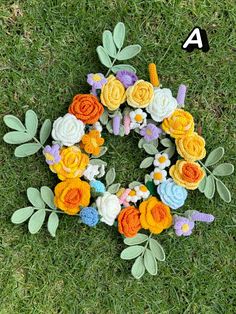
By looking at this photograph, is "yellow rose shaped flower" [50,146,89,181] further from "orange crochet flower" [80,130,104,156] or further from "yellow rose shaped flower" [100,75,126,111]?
"yellow rose shaped flower" [100,75,126,111]

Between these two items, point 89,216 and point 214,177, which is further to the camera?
point 214,177

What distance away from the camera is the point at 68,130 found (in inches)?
56.4

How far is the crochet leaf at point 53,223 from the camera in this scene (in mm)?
1476

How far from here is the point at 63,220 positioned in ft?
5.06

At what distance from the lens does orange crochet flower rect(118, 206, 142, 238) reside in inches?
58.0

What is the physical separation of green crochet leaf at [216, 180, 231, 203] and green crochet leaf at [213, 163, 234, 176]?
0.02 meters

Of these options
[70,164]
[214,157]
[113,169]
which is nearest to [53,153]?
[70,164]

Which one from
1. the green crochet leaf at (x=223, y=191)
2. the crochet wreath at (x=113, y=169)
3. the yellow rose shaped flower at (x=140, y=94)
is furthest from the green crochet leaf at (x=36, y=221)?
the green crochet leaf at (x=223, y=191)

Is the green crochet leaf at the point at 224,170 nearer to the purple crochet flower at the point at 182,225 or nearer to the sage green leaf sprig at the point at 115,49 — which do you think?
the purple crochet flower at the point at 182,225

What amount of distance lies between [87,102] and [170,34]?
1.05 feet

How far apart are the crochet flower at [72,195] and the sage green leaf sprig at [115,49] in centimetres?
29

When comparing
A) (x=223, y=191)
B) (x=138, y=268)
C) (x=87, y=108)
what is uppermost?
(x=87, y=108)

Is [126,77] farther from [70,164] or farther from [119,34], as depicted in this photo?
[70,164]

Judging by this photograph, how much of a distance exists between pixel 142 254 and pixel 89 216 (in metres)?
0.18
